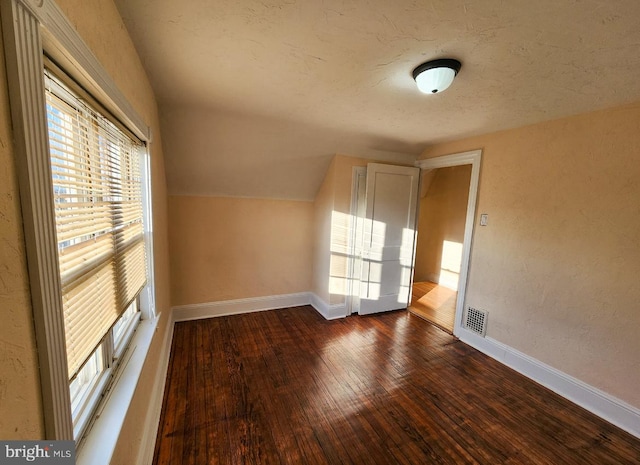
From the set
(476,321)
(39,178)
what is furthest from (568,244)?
(39,178)

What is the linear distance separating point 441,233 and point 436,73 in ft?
13.0

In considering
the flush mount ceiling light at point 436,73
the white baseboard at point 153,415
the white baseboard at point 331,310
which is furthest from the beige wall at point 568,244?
the white baseboard at point 153,415

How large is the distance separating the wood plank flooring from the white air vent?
29cm

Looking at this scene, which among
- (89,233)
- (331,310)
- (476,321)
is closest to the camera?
(89,233)

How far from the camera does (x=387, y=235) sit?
3291mm

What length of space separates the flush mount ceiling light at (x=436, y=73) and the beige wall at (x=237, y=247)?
7.43ft

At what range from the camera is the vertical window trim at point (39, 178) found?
1.64 feet

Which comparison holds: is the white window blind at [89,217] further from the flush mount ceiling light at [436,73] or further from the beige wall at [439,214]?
the beige wall at [439,214]

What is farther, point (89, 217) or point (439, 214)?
point (439, 214)

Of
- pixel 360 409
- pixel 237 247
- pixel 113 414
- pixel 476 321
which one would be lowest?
pixel 360 409

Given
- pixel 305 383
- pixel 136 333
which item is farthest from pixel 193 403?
pixel 305 383

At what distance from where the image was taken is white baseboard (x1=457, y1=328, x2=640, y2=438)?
1.76 meters

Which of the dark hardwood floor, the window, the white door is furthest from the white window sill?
the white door

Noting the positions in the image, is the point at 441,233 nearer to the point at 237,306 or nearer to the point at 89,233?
the point at 237,306
